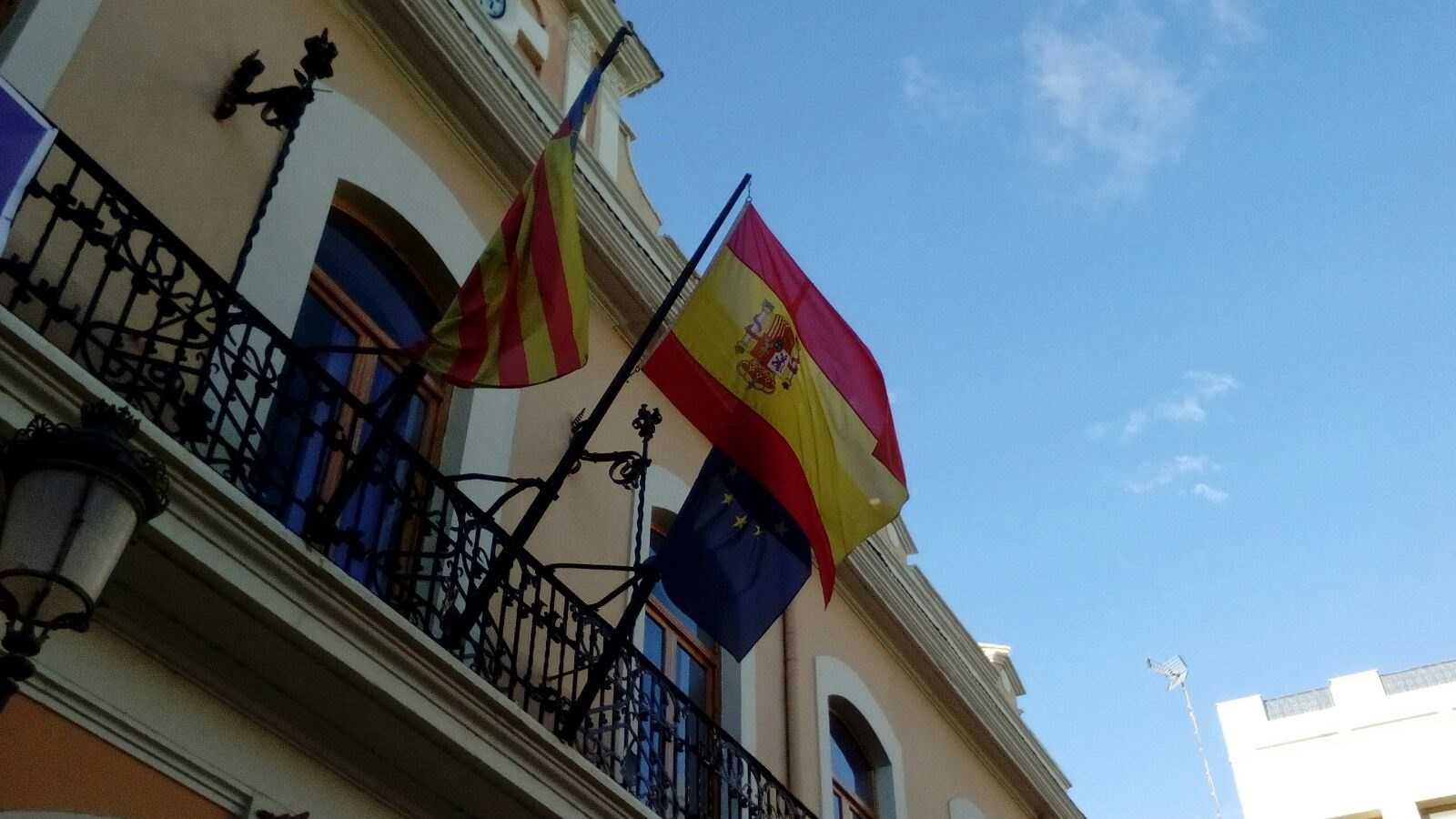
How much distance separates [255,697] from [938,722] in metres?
8.48

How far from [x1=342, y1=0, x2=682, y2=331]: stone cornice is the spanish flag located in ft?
5.16

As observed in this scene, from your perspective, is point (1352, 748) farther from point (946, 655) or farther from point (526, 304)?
point (526, 304)

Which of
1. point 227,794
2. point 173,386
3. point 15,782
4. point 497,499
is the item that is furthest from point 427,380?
point 15,782

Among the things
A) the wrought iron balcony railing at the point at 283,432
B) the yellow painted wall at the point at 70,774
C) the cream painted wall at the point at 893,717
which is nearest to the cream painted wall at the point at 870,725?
the cream painted wall at the point at 893,717

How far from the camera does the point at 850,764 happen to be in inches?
453

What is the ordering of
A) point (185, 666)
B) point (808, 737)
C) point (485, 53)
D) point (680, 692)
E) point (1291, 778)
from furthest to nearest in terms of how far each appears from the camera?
point (1291, 778), point (808, 737), point (485, 53), point (680, 692), point (185, 666)

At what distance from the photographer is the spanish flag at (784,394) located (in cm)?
747

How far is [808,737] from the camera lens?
1023cm

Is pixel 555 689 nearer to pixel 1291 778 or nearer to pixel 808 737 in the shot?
pixel 808 737

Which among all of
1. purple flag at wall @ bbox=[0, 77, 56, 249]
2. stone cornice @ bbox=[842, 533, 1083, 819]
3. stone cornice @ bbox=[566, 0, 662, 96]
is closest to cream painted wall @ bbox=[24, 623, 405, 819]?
purple flag at wall @ bbox=[0, 77, 56, 249]

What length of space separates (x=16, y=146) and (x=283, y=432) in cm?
198

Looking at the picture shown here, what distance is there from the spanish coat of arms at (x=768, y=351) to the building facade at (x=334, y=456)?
104 cm

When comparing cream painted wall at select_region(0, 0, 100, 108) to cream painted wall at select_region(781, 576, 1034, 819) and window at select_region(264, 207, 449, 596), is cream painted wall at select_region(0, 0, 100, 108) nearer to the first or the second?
window at select_region(264, 207, 449, 596)

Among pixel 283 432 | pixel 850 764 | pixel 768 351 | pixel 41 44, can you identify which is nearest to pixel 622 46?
pixel 768 351
